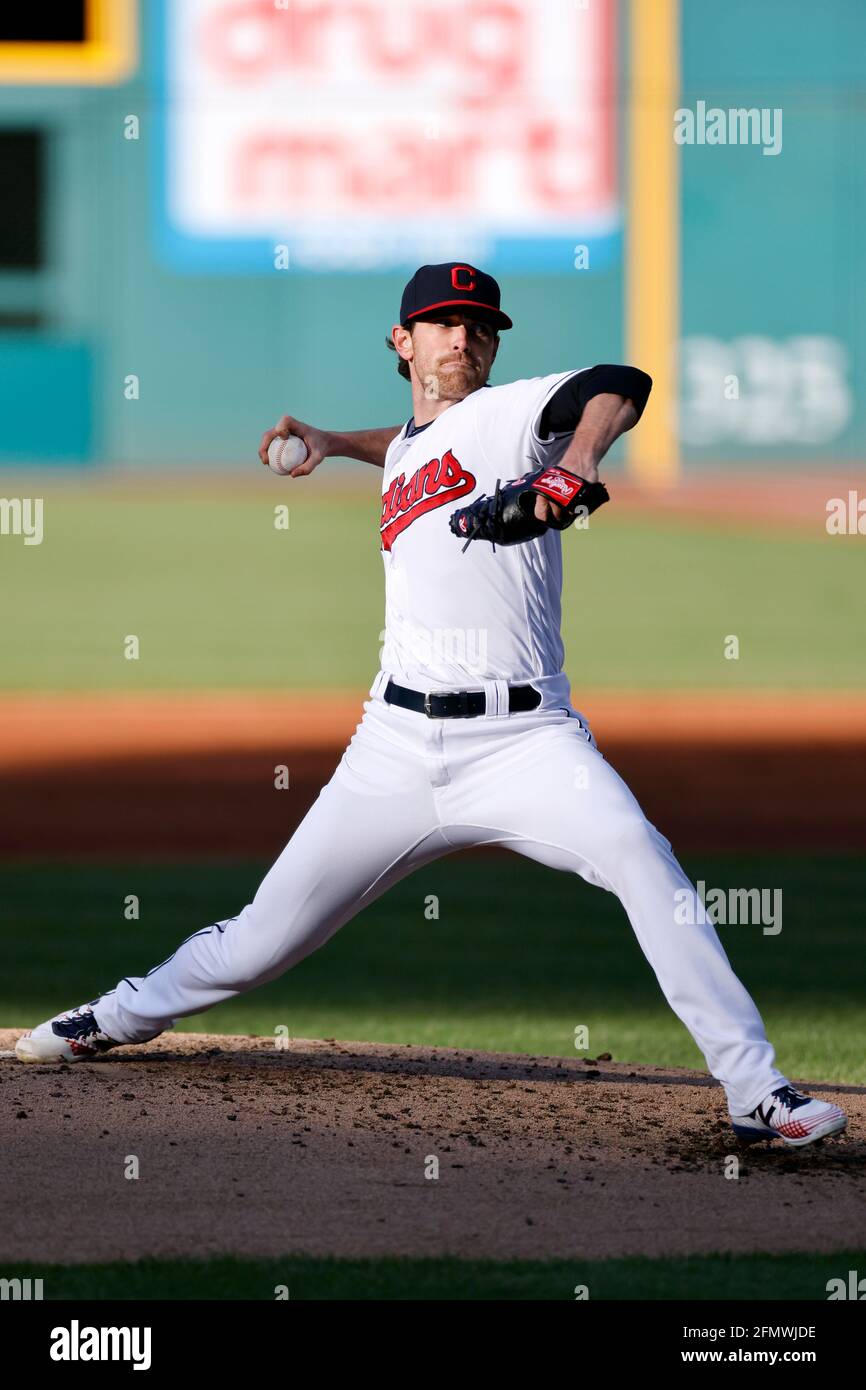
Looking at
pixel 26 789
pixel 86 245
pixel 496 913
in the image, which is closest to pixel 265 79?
pixel 86 245

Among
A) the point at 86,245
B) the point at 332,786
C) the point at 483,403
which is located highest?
the point at 86,245

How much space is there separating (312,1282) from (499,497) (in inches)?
59.7

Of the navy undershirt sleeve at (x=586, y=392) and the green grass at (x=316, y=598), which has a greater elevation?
the green grass at (x=316, y=598)

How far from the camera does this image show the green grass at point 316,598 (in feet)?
58.4

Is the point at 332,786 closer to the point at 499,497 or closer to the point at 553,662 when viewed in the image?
the point at 553,662

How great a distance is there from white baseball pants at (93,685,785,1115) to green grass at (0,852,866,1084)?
4.83 feet

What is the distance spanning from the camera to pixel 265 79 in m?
25.4

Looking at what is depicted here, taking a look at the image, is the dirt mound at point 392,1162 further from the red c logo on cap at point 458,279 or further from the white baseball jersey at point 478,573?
the red c logo on cap at point 458,279

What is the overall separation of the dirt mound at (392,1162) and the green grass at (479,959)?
834mm

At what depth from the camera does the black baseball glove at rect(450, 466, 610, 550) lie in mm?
3592
